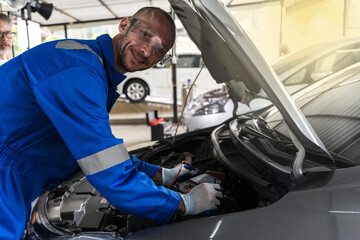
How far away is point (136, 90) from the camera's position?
738cm

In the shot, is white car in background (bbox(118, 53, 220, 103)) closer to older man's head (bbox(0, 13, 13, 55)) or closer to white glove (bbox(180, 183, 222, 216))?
older man's head (bbox(0, 13, 13, 55))

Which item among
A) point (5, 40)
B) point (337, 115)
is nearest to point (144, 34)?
point (337, 115)

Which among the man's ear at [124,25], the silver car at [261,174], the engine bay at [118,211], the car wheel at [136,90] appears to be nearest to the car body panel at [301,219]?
the silver car at [261,174]

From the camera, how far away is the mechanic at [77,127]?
870 mm

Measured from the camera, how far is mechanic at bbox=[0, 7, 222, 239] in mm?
870

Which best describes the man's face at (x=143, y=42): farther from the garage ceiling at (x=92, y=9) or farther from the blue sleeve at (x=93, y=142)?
the garage ceiling at (x=92, y=9)

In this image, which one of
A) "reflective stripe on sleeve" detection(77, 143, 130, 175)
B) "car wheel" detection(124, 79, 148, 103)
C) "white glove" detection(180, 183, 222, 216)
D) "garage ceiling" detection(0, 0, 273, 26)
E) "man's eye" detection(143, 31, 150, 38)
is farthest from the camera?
"car wheel" detection(124, 79, 148, 103)

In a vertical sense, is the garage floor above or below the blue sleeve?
below

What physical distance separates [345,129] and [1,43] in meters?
3.87

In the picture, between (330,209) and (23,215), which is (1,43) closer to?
(23,215)

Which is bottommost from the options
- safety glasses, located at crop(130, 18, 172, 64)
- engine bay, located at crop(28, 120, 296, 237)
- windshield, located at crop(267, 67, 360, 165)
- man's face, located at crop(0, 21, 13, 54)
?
engine bay, located at crop(28, 120, 296, 237)

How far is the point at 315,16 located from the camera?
1.83m

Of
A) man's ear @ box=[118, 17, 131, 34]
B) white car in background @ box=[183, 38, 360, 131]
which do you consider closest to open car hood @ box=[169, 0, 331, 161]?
man's ear @ box=[118, 17, 131, 34]

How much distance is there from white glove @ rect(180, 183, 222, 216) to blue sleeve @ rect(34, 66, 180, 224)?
0.10 m
